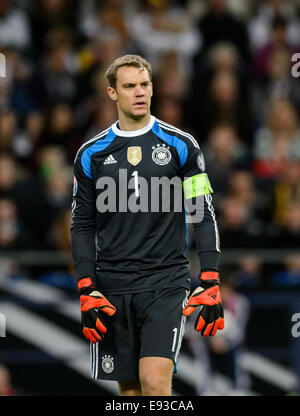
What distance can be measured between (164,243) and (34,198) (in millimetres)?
4259

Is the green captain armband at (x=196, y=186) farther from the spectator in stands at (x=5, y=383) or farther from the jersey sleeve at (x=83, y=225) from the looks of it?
the spectator in stands at (x=5, y=383)

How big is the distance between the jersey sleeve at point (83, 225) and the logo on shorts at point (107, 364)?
19.3 inches

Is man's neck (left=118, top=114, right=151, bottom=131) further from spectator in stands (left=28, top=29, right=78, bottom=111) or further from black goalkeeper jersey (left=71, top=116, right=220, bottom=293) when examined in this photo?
spectator in stands (left=28, top=29, right=78, bottom=111)

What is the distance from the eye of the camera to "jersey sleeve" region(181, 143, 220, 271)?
18.0ft

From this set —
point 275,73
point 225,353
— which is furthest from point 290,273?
point 275,73

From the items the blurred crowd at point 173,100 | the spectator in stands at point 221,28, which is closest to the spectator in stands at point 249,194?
the blurred crowd at point 173,100

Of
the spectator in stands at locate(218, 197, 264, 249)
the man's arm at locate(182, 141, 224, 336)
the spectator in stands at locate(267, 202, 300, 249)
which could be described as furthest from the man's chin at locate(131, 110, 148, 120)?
the spectator in stands at locate(267, 202, 300, 249)

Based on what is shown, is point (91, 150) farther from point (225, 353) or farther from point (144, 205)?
point (225, 353)

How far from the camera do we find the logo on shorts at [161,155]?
557 centimetres

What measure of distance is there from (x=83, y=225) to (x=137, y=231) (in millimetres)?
399

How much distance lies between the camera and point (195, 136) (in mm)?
10938

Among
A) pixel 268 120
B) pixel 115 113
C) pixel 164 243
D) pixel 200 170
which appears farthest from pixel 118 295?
pixel 268 120

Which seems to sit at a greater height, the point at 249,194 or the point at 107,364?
the point at 249,194
